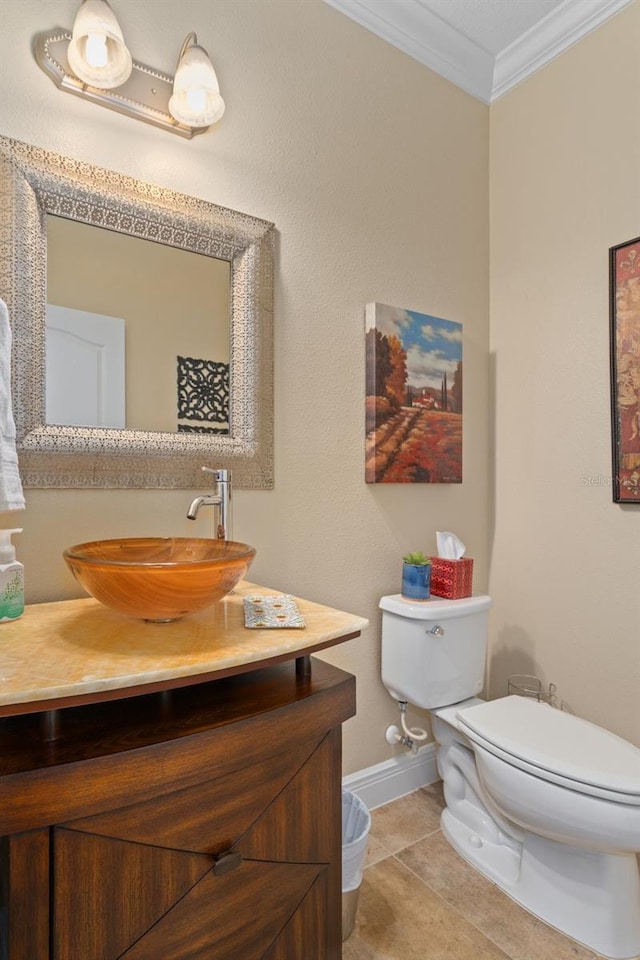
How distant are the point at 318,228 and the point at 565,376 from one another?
99 centimetres

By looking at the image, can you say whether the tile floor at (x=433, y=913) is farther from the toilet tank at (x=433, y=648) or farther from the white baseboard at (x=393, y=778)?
the toilet tank at (x=433, y=648)

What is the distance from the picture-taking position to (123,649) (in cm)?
84

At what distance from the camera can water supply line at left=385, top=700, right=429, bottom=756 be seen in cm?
171

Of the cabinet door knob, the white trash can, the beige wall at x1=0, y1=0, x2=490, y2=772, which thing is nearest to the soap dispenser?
the beige wall at x1=0, y1=0, x2=490, y2=772

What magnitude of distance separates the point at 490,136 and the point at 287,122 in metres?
1.01

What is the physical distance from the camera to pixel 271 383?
149cm

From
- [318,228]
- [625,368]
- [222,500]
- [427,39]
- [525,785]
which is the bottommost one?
[525,785]

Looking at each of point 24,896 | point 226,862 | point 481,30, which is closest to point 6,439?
point 24,896

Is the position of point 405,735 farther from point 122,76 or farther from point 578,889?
point 122,76

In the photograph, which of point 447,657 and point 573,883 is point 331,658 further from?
point 573,883

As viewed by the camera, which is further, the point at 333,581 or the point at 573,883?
the point at 333,581

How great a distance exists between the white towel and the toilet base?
1.50m

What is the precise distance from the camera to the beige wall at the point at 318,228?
1.24 meters

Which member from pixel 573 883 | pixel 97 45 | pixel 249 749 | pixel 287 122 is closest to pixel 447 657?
pixel 573 883
